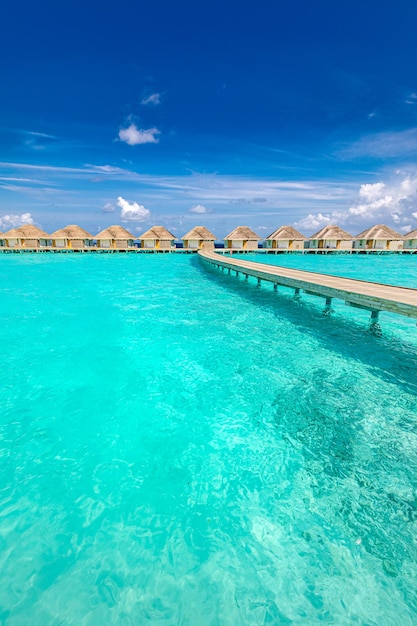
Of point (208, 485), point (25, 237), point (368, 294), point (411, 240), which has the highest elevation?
point (411, 240)

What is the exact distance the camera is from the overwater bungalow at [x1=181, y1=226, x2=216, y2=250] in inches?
1635

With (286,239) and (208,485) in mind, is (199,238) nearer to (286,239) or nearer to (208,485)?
(286,239)

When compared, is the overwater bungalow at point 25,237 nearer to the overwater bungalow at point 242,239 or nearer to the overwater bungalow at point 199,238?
the overwater bungalow at point 199,238

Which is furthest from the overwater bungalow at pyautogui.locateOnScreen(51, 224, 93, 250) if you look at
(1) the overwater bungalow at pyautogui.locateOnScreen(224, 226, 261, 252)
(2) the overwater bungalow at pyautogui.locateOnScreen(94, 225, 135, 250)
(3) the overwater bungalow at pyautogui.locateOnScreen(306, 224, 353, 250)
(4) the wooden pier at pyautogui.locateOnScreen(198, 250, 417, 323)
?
(4) the wooden pier at pyautogui.locateOnScreen(198, 250, 417, 323)

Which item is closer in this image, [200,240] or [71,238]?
[71,238]

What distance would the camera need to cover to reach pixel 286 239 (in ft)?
132

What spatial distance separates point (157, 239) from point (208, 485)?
130ft

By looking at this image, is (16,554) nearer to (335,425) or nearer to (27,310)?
(335,425)

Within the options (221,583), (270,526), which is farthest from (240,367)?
(221,583)

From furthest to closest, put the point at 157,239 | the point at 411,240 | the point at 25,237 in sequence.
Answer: the point at 411,240, the point at 157,239, the point at 25,237

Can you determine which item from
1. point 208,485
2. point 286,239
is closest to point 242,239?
point 286,239

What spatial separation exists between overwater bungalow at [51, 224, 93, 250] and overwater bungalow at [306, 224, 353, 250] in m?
30.0

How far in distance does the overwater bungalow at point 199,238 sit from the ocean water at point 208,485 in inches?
1419

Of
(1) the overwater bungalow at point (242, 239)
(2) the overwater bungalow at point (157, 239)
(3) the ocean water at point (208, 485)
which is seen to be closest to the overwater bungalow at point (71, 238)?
(2) the overwater bungalow at point (157, 239)
